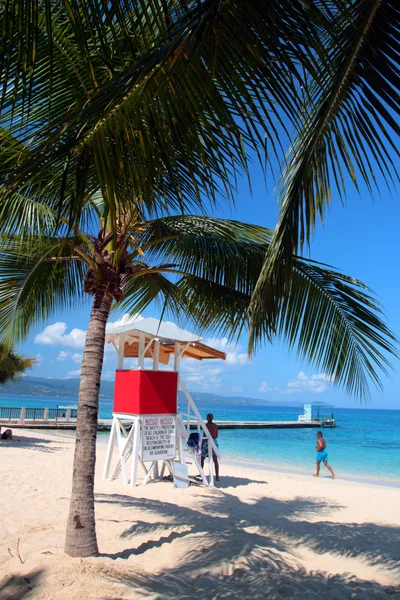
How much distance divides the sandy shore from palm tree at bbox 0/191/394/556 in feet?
1.75

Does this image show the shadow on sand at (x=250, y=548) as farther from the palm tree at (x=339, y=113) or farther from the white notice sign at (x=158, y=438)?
the palm tree at (x=339, y=113)

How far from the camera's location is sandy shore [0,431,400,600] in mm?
3992

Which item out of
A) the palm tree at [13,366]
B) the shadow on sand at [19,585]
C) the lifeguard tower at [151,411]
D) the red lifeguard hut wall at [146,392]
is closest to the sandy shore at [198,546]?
the shadow on sand at [19,585]

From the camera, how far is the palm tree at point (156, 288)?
4371 millimetres

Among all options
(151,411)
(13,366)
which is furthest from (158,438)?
(13,366)

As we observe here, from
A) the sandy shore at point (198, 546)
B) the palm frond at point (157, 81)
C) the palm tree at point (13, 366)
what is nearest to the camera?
the palm frond at point (157, 81)

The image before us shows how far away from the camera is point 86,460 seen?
4.38 metres

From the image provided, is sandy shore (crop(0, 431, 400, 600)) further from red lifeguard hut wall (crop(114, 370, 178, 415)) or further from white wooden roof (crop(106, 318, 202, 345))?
white wooden roof (crop(106, 318, 202, 345))

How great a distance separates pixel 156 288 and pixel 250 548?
349cm

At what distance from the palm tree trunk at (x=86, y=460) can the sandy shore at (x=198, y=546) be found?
158 mm

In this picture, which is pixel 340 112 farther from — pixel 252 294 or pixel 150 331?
pixel 150 331

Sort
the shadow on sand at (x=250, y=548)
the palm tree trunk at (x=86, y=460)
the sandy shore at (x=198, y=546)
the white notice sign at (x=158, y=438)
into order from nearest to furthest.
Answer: the sandy shore at (x=198, y=546)
the shadow on sand at (x=250, y=548)
the palm tree trunk at (x=86, y=460)
the white notice sign at (x=158, y=438)

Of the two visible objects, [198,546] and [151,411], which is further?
[151,411]

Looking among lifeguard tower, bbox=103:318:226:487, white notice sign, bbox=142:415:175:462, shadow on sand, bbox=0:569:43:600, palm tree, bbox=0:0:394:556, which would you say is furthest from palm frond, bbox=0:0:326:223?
white notice sign, bbox=142:415:175:462
